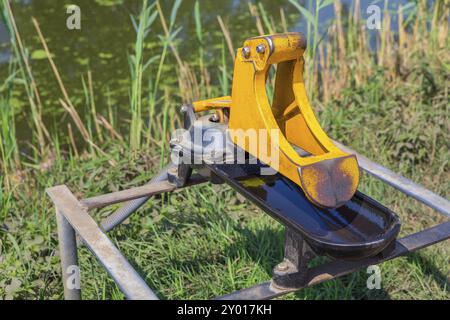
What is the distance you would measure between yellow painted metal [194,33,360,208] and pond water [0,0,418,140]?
8.19 feet

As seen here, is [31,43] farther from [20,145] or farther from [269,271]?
[269,271]

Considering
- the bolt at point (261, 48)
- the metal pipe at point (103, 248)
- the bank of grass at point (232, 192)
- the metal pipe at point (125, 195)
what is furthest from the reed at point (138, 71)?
the bolt at point (261, 48)

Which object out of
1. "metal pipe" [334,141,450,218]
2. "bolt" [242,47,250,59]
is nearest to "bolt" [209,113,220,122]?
"bolt" [242,47,250,59]

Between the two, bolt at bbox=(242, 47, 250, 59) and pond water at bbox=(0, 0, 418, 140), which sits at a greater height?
bolt at bbox=(242, 47, 250, 59)

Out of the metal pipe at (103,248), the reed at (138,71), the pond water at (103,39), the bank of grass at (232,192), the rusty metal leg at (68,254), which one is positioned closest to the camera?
the metal pipe at (103,248)

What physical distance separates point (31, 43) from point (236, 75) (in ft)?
11.7

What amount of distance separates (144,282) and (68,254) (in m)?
0.46

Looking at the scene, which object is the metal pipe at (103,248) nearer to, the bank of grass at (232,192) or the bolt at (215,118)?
the bolt at (215,118)

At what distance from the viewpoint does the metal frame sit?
146 centimetres

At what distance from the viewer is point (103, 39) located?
4.99 m

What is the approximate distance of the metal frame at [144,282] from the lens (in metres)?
1.46

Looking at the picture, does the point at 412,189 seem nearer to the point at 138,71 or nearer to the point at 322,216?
the point at 322,216

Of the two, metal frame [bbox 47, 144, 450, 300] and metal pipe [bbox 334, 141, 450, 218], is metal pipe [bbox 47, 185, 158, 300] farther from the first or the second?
metal pipe [bbox 334, 141, 450, 218]

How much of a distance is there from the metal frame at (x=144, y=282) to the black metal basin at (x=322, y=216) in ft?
0.22
